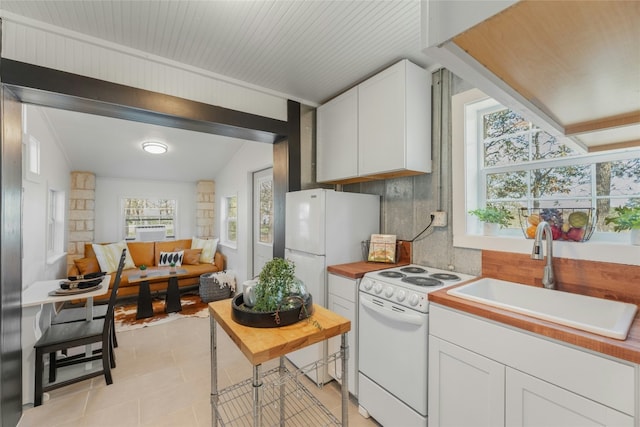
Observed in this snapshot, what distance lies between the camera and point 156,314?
3822 mm

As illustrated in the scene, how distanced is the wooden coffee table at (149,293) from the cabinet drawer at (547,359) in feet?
12.3

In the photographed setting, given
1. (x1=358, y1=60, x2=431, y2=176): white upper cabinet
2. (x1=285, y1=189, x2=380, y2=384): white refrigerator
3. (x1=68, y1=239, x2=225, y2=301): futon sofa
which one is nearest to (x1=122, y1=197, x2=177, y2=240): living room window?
(x1=68, y1=239, x2=225, y2=301): futon sofa

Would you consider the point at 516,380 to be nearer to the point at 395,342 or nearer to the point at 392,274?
the point at 395,342

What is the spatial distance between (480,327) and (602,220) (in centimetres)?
98

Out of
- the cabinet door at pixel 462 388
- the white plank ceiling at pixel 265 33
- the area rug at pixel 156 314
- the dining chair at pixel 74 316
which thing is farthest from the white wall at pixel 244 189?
the cabinet door at pixel 462 388

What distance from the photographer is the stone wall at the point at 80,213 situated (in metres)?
4.46

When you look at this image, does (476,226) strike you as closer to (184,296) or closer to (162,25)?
(162,25)

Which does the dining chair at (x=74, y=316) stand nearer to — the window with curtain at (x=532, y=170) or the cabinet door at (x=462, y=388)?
the cabinet door at (x=462, y=388)

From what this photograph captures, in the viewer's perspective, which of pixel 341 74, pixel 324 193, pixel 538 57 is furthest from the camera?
pixel 341 74

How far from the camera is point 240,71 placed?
2.24 metres

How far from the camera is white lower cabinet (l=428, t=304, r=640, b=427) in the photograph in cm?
91

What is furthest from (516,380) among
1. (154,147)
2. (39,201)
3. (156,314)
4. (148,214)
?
(148,214)

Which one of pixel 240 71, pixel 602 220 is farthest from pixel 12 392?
pixel 602 220

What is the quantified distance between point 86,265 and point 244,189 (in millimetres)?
2595
